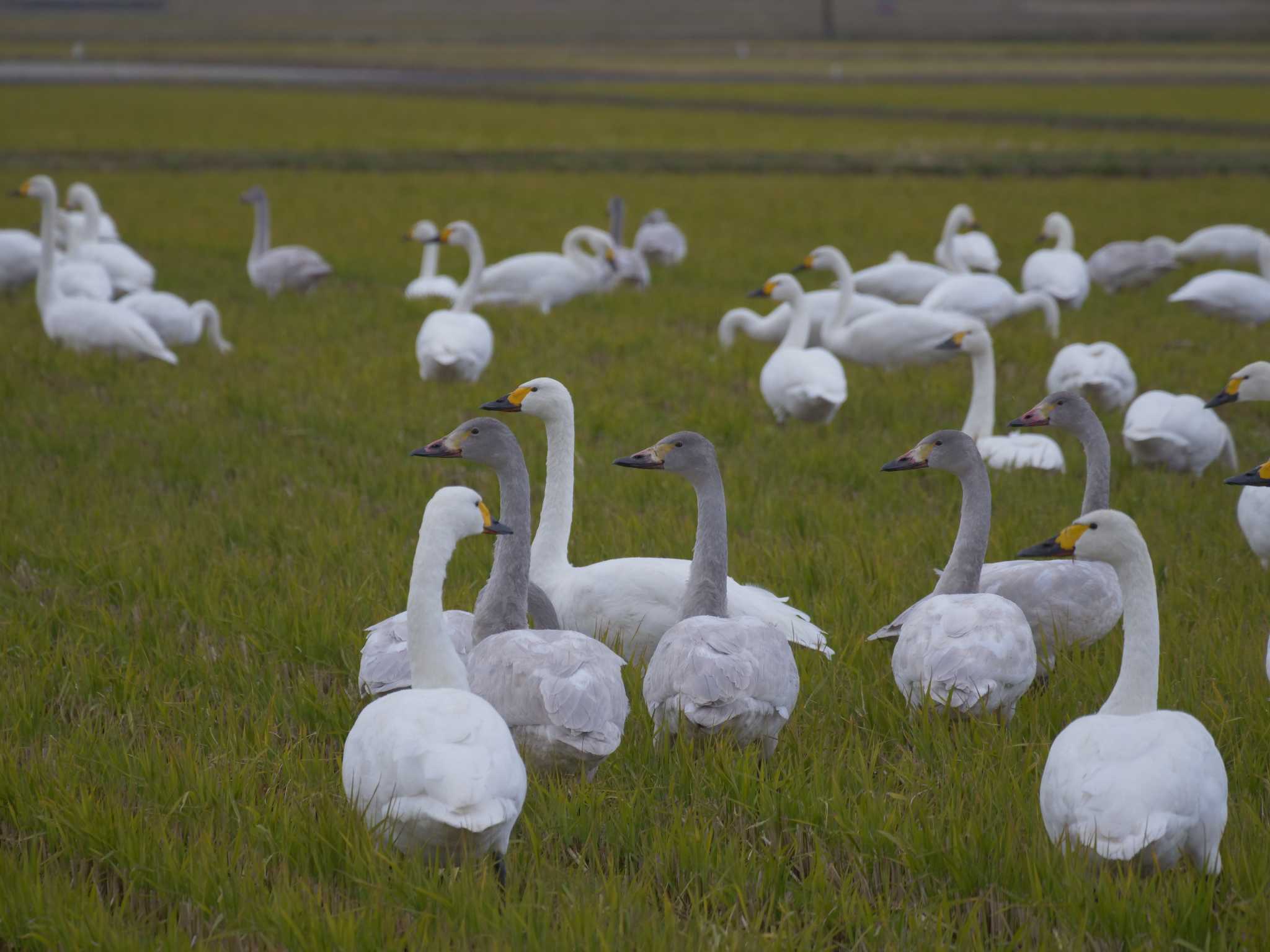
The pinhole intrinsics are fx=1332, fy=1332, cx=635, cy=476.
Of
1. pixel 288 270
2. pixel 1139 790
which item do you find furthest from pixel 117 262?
pixel 1139 790

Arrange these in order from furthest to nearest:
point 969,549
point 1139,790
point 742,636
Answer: point 969,549 < point 742,636 < point 1139,790

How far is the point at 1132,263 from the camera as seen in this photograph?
1505 centimetres

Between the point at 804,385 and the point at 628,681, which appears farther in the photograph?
the point at 804,385

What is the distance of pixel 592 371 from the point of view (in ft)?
34.0

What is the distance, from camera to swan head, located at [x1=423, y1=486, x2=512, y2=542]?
12.1ft

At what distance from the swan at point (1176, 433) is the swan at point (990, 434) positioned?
46 centimetres

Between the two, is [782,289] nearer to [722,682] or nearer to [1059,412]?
[1059,412]

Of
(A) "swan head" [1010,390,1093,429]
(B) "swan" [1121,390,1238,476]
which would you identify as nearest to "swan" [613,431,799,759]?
(A) "swan head" [1010,390,1093,429]

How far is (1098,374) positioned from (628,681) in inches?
215

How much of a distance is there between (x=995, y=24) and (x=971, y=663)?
119916 millimetres

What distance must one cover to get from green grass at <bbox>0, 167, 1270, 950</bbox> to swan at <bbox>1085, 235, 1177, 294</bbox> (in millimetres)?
3220

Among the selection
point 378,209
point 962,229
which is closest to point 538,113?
point 378,209

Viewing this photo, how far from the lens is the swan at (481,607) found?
14.2 feet

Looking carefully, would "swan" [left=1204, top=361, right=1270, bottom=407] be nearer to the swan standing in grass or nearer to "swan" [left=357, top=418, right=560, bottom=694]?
"swan" [left=357, top=418, right=560, bottom=694]
